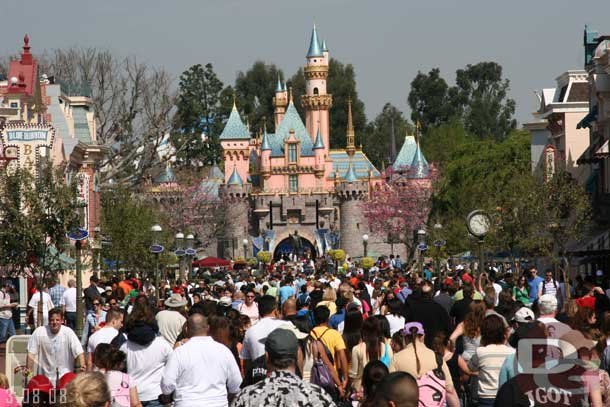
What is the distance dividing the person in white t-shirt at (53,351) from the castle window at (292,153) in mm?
105425

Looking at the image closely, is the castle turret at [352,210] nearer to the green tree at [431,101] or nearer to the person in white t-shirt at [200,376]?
the green tree at [431,101]

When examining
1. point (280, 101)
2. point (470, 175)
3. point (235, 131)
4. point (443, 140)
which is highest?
point (280, 101)

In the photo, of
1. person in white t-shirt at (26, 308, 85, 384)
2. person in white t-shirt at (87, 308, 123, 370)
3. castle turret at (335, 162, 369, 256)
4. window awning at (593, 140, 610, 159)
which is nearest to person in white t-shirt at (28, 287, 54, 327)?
person in white t-shirt at (87, 308, 123, 370)

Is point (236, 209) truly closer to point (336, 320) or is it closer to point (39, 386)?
point (336, 320)

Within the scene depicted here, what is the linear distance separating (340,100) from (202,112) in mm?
20043

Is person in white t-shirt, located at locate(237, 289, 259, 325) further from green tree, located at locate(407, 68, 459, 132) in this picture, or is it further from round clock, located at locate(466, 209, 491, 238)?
green tree, located at locate(407, 68, 459, 132)

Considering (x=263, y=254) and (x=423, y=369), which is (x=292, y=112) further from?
(x=423, y=369)

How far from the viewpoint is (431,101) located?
127 metres

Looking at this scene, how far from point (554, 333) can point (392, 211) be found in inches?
3734

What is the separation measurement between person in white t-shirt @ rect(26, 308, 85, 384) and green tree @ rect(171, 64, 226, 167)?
96.1m

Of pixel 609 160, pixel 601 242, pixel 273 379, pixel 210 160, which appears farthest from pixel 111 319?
pixel 210 160

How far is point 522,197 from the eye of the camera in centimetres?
4109

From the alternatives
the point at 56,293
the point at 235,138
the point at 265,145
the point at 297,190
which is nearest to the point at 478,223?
the point at 56,293

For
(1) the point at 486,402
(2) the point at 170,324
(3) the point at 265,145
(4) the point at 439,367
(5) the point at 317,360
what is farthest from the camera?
(3) the point at 265,145
